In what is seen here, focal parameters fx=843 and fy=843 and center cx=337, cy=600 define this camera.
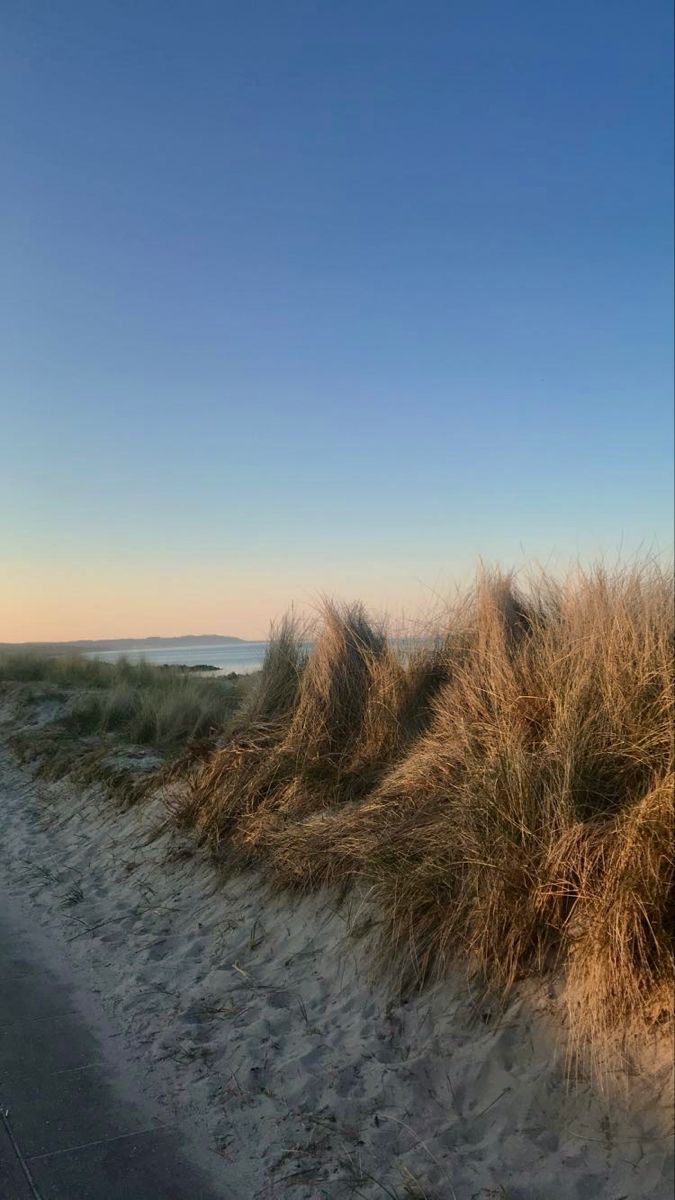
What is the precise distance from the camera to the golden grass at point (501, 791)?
378 centimetres

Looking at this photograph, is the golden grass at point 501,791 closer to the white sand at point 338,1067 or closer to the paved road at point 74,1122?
the white sand at point 338,1067

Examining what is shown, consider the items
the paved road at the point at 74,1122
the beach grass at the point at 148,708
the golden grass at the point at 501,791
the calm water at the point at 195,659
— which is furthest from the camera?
the calm water at the point at 195,659

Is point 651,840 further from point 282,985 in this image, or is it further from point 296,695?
point 296,695

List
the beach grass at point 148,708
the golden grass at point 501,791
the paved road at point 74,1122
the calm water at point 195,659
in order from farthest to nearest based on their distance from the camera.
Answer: the calm water at point 195,659 → the beach grass at point 148,708 → the golden grass at point 501,791 → the paved road at point 74,1122

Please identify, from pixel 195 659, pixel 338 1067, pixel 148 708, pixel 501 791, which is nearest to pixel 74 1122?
pixel 338 1067

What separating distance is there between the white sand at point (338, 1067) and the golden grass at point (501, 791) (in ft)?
0.84

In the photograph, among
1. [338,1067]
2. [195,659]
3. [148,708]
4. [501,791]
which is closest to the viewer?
[338,1067]

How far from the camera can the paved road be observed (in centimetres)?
350

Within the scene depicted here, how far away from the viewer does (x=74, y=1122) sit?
3945mm

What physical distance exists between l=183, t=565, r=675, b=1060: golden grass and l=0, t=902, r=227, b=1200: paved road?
1.51 metres

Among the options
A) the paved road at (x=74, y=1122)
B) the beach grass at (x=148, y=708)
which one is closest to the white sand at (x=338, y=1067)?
the paved road at (x=74, y=1122)

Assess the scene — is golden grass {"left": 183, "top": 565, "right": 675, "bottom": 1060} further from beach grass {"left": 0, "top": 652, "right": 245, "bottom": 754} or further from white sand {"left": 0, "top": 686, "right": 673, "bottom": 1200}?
beach grass {"left": 0, "top": 652, "right": 245, "bottom": 754}

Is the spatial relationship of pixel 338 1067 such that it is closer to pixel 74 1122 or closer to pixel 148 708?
pixel 74 1122

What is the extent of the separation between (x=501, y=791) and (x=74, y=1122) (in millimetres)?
2672
